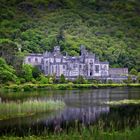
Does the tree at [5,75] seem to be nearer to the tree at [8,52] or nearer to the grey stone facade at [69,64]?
the tree at [8,52]

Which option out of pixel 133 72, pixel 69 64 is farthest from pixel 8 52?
pixel 133 72

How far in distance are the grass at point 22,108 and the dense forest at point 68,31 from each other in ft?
165

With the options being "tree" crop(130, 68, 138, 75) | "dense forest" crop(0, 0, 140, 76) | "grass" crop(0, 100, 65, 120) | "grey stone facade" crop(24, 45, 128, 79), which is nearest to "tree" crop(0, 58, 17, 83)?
"dense forest" crop(0, 0, 140, 76)

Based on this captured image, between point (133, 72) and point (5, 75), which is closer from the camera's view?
point (5, 75)

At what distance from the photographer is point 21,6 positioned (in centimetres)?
19275

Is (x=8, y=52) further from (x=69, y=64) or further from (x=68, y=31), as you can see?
(x=68, y=31)

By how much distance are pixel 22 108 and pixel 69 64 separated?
260 feet

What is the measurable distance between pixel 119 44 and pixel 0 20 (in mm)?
44785

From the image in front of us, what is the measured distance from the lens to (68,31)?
159m

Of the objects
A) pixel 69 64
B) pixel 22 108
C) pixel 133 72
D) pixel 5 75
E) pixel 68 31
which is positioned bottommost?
pixel 22 108

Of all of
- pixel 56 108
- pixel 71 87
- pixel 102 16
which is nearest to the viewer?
pixel 56 108

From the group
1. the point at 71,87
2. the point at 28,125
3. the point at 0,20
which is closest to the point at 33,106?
the point at 28,125

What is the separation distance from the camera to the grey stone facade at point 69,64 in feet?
340

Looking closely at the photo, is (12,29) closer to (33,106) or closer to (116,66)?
(116,66)
